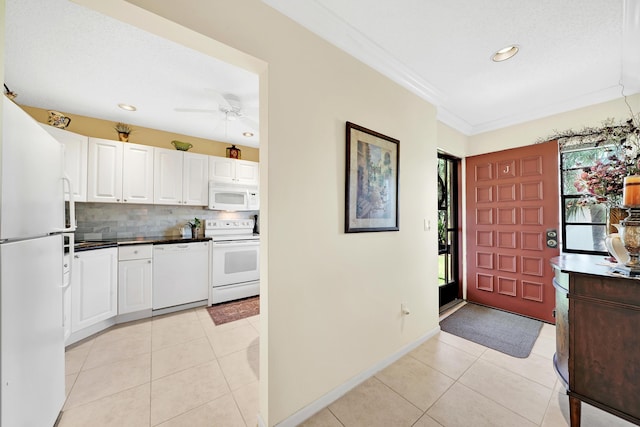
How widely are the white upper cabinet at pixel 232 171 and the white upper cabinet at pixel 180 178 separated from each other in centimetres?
11

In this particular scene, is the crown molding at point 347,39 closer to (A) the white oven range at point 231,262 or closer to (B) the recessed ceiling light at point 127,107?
(B) the recessed ceiling light at point 127,107

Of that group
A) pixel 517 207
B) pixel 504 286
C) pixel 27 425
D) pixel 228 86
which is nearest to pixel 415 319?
pixel 504 286

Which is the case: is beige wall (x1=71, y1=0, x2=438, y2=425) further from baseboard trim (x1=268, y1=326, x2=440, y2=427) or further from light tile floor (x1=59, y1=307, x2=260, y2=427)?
light tile floor (x1=59, y1=307, x2=260, y2=427)

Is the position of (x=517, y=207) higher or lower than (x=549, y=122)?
lower

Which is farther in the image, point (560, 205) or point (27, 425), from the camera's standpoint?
point (560, 205)

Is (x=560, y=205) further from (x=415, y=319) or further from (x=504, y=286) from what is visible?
(x=415, y=319)

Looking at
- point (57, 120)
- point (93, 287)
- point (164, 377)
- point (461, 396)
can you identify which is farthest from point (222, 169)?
point (461, 396)

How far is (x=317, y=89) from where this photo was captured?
60.2 inches

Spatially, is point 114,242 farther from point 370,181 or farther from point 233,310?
point 370,181

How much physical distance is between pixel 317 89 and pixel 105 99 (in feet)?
8.54

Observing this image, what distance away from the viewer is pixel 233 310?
10.4ft

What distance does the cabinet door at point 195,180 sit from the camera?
349cm

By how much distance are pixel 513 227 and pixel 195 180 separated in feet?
14.8

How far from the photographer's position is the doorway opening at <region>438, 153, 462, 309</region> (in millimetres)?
3307
